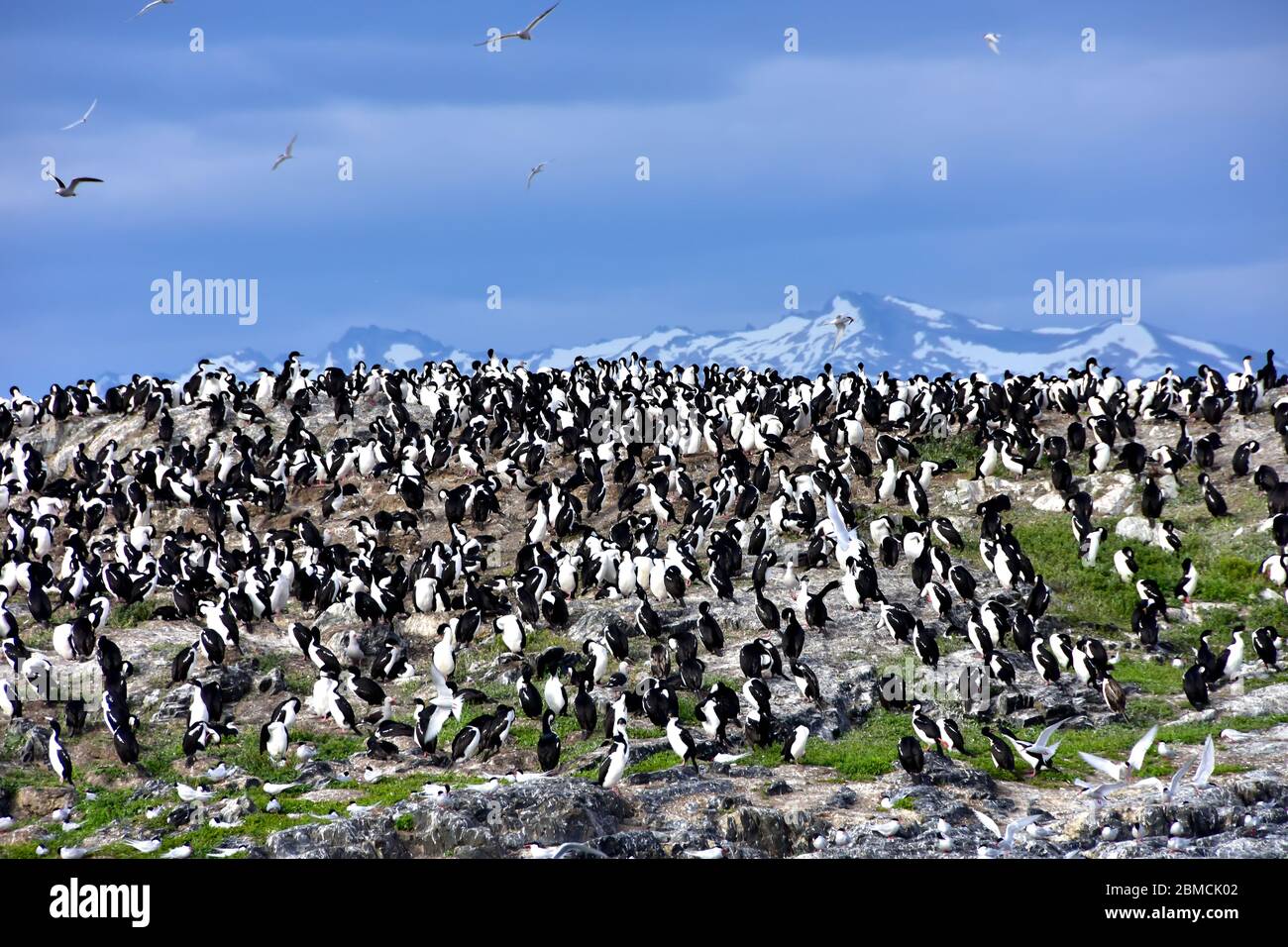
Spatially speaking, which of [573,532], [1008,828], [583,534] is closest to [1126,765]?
[1008,828]

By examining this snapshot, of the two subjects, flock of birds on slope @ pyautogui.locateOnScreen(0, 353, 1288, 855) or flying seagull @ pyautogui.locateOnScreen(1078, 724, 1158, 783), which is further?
flock of birds on slope @ pyautogui.locateOnScreen(0, 353, 1288, 855)

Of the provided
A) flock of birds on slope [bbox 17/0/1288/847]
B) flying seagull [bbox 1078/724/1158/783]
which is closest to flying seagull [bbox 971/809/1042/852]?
flock of birds on slope [bbox 17/0/1288/847]

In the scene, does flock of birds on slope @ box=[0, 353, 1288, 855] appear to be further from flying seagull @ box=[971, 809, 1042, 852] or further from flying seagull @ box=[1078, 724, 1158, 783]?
flying seagull @ box=[971, 809, 1042, 852]

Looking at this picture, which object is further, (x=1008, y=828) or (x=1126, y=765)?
(x=1126, y=765)

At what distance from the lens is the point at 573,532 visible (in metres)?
→ 32.4

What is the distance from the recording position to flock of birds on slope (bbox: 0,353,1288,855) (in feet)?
71.2

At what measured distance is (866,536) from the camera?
100ft

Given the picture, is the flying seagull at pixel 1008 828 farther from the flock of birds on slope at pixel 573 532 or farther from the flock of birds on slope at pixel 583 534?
A: the flock of birds on slope at pixel 573 532

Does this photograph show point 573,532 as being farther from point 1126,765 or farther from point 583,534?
point 1126,765

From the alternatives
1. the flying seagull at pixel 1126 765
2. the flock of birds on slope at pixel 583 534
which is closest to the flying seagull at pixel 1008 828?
the flock of birds on slope at pixel 583 534

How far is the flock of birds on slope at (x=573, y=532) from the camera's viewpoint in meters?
21.7

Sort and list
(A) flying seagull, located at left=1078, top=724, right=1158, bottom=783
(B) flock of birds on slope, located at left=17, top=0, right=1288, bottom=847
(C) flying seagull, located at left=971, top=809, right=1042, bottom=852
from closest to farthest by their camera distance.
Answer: (C) flying seagull, located at left=971, top=809, right=1042, bottom=852 → (A) flying seagull, located at left=1078, top=724, right=1158, bottom=783 → (B) flock of birds on slope, located at left=17, top=0, right=1288, bottom=847
